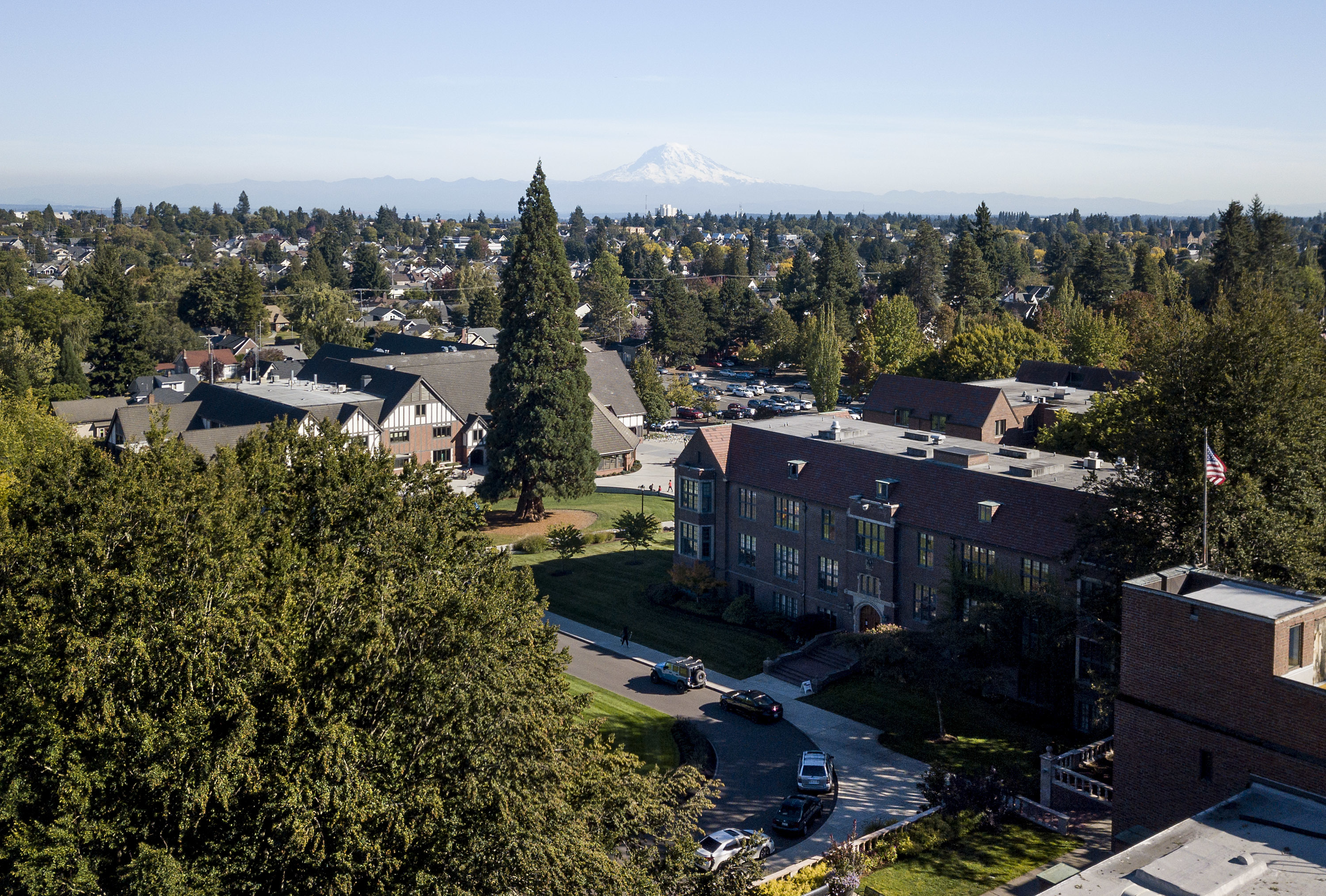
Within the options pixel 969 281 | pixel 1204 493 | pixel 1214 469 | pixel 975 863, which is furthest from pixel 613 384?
pixel 975 863

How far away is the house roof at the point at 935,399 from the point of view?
7256 centimetres

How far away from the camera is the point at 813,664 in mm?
47594

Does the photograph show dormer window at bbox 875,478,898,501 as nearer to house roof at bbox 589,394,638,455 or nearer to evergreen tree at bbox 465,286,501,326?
house roof at bbox 589,394,638,455

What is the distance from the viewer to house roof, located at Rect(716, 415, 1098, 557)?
43.2 meters

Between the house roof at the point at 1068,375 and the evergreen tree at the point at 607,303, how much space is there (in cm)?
8093

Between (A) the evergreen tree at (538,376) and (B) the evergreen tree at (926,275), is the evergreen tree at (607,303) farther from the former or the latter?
(A) the evergreen tree at (538,376)

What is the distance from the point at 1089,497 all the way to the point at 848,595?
13.6m

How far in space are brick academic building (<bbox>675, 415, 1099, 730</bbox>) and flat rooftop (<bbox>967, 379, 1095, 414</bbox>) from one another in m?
20.5

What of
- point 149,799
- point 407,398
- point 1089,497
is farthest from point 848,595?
point 407,398

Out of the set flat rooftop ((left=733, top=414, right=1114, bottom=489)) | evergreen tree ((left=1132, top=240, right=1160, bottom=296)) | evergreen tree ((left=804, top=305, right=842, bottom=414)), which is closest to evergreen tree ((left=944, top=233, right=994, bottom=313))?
evergreen tree ((left=1132, top=240, right=1160, bottom=296))

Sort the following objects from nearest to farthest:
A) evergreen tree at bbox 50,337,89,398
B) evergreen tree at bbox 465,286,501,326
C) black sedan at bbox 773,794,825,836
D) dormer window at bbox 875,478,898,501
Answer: black sedan at bbox 773,794,825,836
dormer window at bbox 875,478,898,501
evergreen tree at bbox 50,337,89,398
evergreen tree at bbox 465,286,501,326

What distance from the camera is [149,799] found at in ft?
70.1

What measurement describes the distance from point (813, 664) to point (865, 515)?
23.2ft

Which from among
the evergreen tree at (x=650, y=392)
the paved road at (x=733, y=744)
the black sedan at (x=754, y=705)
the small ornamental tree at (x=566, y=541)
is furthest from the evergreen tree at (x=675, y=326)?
the black sedan at (x=754, y=705)
